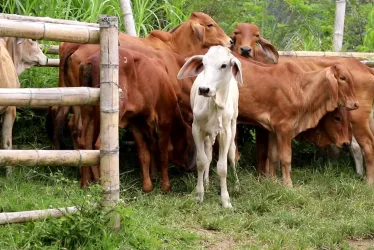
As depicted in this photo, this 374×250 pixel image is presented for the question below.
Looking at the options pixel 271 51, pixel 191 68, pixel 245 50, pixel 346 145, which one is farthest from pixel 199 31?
pixel 191 68

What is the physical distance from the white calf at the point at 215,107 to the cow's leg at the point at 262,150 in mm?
1195

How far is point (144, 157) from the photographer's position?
310 inches

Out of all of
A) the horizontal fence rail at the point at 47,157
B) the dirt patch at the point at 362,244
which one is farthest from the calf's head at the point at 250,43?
the horizontal fence rail at the point at 47,157

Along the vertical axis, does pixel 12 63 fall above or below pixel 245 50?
below

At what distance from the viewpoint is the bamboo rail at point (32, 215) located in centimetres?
562

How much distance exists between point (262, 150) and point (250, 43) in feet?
4.60

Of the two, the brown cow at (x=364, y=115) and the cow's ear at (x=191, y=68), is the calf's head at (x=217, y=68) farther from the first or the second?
the brown cow at (x=364, y=115)

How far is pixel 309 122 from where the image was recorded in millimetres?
8891

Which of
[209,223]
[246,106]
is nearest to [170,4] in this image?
[246,106]

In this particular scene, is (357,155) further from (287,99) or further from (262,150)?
(287,99)

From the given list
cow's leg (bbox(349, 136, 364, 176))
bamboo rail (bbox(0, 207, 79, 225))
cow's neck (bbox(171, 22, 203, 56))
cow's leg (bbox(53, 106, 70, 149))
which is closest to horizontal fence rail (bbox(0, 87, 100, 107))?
bamboo rail (bbox(0, 207, 79, 225))

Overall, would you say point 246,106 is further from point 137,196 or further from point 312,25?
point 312,25

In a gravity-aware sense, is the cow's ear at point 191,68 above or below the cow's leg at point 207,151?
above

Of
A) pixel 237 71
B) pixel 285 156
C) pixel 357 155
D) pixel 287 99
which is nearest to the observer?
Answer: pixel 237 71
